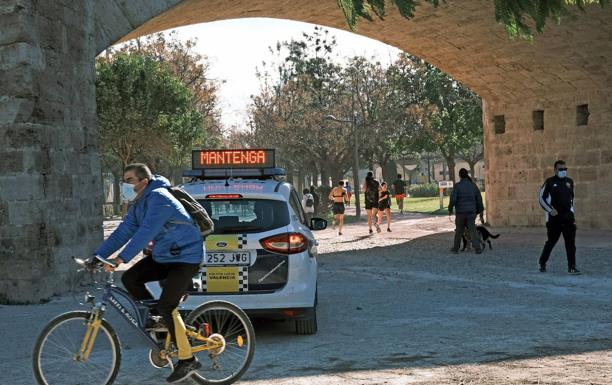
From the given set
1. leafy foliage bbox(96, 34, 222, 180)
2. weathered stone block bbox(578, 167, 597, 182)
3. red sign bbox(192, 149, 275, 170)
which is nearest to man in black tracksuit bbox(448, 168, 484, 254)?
weathered stone block bbox(578, 167, 597, 182)

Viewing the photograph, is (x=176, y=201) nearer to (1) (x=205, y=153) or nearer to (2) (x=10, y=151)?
(1) (x=205, y=153)

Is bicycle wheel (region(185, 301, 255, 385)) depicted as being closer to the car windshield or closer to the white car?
the white car

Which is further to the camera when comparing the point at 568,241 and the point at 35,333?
the point at 568,241

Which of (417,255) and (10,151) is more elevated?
(10,151)

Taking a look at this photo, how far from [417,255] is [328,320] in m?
8.81

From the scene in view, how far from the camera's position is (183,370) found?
6098mm

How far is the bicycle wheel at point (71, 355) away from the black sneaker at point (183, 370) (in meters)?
0.38

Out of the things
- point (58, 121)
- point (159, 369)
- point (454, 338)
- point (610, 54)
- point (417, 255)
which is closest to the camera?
point (159, 369)

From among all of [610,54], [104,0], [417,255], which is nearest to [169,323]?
[104,0]

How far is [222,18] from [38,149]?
28.8ft

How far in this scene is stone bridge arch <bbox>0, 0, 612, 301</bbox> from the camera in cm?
1145

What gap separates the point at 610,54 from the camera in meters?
21.4

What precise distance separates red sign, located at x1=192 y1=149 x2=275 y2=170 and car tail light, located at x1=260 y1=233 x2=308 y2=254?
97.6 inches

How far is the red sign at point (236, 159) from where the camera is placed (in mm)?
10531
